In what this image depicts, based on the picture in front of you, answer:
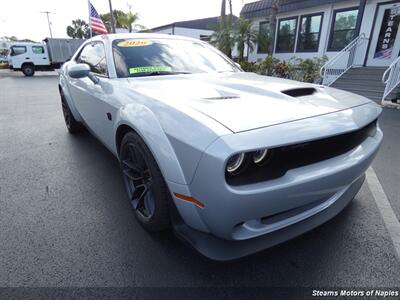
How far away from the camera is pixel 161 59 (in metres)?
2.64

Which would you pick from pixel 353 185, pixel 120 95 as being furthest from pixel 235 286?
pixel 120 95

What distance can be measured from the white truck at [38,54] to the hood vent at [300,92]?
21.6 metres

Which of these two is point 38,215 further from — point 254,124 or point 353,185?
point 353,185

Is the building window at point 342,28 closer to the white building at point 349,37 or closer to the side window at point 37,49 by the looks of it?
the white building at point 349,37

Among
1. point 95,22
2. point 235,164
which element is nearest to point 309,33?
point 95,22

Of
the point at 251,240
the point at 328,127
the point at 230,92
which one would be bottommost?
the point at 251,240

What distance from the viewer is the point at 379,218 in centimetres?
220

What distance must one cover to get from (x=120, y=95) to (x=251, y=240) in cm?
150

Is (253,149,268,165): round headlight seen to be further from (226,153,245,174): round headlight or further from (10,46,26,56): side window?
(10,46,26,56): side window

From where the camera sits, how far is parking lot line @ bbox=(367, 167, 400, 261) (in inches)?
78.2

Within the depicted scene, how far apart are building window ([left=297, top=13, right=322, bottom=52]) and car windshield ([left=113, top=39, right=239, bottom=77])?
1083 cm

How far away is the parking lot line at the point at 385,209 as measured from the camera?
199 cm

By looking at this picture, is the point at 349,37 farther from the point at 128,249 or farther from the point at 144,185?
the point at 128,249

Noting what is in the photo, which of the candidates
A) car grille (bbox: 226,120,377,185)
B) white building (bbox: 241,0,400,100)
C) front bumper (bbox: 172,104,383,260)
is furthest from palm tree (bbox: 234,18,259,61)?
car grille (bbox: 226,120,377,185)
